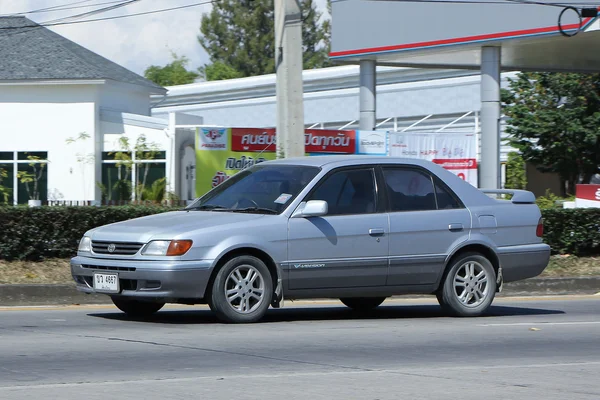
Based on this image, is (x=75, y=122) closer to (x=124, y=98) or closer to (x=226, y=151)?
(x=124, y=98)

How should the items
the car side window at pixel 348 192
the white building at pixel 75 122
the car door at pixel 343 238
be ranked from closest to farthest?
the car door at pixel 343 238
the car side window at pixel 348 192
the white building at pixel 75 122

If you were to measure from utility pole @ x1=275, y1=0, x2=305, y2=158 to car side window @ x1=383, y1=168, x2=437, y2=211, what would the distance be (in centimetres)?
550

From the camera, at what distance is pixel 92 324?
1066 centimetres

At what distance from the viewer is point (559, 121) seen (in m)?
32.6

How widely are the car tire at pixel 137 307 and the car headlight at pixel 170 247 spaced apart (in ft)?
4.31

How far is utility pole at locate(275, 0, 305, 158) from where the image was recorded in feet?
56.2

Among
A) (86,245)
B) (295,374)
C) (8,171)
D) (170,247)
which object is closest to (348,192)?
(170,247)

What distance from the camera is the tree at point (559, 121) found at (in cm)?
3262

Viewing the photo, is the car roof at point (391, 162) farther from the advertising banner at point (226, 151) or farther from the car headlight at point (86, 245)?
the advertising banner at point (226, 151)

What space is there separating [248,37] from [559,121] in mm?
55172

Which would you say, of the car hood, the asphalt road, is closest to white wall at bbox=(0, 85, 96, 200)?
the asphalt road

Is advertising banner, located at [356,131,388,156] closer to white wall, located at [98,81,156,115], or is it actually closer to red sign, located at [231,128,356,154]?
red sign, located at [231,128,356,154]

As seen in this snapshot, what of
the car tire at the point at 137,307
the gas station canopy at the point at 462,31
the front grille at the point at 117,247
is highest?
the gas station canopy at the point at 462,31

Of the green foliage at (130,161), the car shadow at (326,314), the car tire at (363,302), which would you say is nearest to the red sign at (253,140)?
the car shadow at (326,314)
